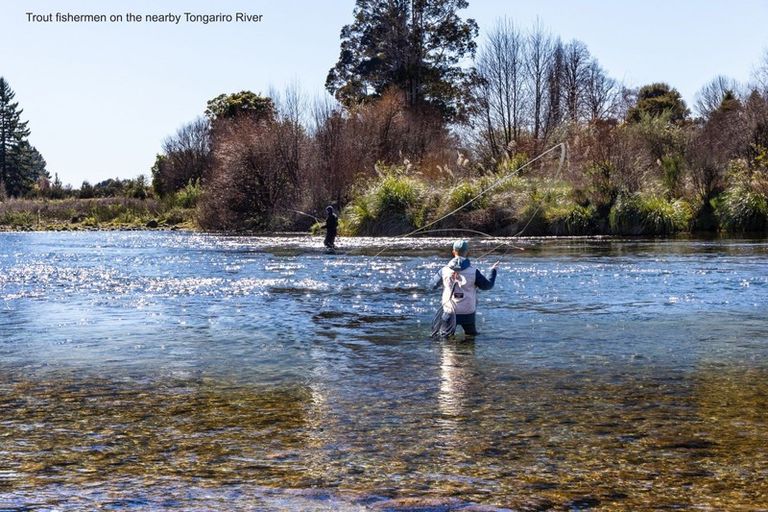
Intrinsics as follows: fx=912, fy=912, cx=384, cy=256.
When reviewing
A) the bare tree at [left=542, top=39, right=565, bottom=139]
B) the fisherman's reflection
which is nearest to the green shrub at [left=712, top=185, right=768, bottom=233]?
the bare tree at [left=542, top=39, right=565, bottom=139]

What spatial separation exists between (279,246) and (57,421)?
27124 mm

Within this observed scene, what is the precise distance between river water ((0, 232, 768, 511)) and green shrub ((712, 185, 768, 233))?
18.1m

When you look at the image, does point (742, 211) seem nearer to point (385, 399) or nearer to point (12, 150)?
point (385, 399)

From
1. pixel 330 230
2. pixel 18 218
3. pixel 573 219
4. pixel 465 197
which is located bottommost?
pixel 330 230

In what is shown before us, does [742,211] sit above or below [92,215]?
below

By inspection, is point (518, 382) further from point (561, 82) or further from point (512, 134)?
point (561, 82)

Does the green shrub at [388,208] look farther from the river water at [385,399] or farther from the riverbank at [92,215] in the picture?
the riverbank at [92,215]

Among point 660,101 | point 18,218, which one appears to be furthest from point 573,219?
point 18,218

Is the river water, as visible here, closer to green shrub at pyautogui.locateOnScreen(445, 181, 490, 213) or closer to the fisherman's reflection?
the fisherman's reflection

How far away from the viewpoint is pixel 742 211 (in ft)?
119

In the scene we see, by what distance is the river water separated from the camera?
6.04 m

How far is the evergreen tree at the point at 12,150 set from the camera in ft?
331

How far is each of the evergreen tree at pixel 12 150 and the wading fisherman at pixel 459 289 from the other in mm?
94719

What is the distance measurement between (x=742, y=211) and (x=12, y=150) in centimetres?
8709
